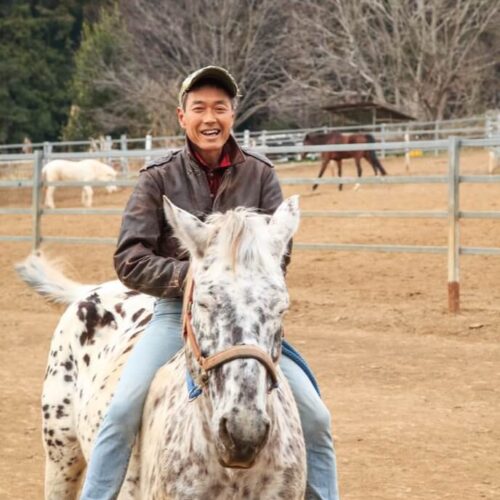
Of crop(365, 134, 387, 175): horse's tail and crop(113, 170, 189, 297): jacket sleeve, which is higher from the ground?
crop(365, 134, 387, 175): horse's tail

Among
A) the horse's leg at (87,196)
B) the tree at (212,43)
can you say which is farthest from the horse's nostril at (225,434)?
the tree at (212,43)

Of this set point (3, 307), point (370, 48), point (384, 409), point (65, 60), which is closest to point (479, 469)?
point (384, 409)

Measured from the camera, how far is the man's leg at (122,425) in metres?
3.10

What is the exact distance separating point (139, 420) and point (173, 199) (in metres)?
0.75

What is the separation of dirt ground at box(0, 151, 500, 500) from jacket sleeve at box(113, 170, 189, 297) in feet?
6.43

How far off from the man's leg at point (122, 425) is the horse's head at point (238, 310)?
1.39ft

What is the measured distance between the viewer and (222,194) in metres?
3.34

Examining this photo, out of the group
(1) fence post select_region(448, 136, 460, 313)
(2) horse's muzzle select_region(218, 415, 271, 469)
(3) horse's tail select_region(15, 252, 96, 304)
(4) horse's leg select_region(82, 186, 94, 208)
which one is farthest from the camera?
(4) horse's leg select_region(82, 186, 94, 208)

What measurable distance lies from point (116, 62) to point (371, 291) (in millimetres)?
31279

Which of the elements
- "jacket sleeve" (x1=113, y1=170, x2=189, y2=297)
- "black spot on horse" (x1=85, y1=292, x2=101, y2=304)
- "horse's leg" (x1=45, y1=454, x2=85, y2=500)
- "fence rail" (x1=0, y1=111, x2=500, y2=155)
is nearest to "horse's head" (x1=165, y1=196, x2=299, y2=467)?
"jacket sleeve" (x1=113, y1=170, x2=189, y2=297)

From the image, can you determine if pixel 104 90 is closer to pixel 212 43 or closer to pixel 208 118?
pixel 212 43

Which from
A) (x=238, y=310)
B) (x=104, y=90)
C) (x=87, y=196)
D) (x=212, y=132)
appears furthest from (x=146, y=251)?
(x=104, y=90)

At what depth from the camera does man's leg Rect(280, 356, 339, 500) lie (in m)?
3.14

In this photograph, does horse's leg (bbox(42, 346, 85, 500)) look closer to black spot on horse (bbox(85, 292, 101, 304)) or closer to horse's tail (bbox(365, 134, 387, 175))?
black spot on horse (bbox(85, 292, 101, 304))
